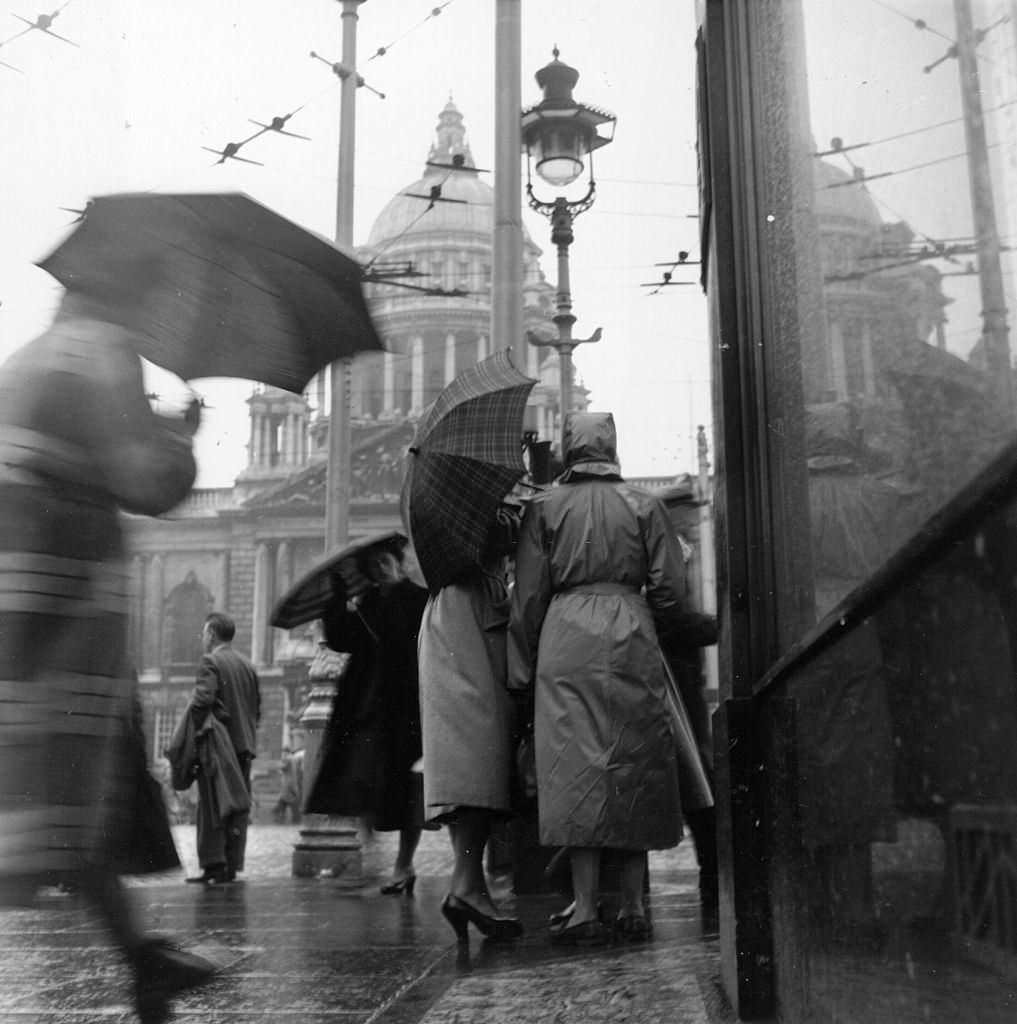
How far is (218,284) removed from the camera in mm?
Answer: 3264

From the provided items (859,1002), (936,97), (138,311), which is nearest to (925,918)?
(859,1002)

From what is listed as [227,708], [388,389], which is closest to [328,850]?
[227,708]

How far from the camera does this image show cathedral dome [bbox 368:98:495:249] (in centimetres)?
1709

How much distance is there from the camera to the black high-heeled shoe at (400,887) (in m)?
7.21

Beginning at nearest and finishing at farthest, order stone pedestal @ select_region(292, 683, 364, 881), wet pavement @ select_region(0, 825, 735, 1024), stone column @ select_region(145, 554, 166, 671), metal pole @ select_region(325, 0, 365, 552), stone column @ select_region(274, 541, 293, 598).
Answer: wet pavement @ select_region(0, 825, 735, 1024)
stone pedestal @ select_region(292, 683, 364, 881)
metal pole @ select_region(325, 0, 365, 552)
stone column @ select_region(145, 554, 166, 671)
stone column @ select_region(274, 541, 293, 598)

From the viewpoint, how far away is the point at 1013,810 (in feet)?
3.65

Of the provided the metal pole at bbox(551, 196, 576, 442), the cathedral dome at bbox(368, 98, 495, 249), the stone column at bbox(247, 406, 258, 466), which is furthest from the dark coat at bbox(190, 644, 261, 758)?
the stone column at bbox(247, 406, 258, 466)

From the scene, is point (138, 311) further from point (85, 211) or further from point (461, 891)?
point (461, 891)

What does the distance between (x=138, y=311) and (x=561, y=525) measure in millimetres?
2076

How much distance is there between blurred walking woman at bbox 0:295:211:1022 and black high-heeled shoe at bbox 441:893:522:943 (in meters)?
2.08

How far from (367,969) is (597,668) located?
1.14m

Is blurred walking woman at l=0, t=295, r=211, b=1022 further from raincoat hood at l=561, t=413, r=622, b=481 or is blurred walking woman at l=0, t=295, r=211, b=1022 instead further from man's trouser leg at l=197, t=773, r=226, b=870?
man's trouser leg at l=197, t=773, r=226, b=870

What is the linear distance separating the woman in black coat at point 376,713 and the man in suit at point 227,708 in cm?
214

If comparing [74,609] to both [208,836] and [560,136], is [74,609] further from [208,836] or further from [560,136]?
[560,136]
